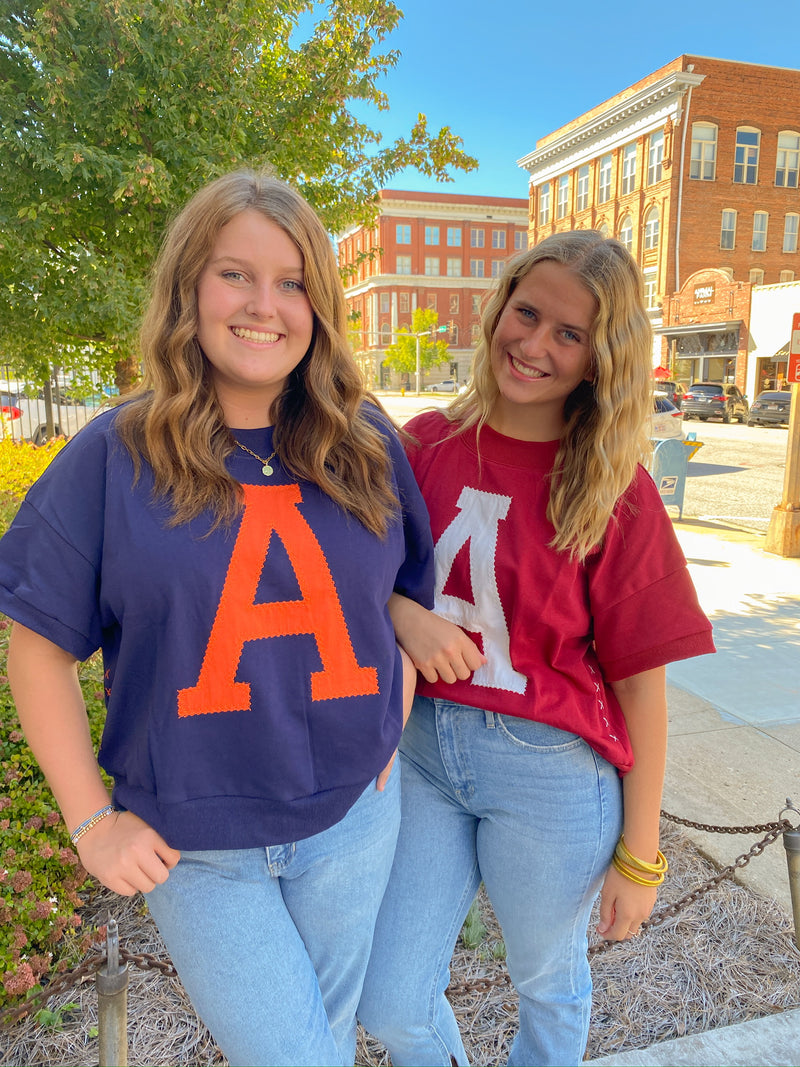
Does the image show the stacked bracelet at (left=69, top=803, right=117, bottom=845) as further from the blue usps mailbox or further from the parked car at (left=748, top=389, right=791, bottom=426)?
the parked car at (left=748, top=389, right=791, bottom=426)

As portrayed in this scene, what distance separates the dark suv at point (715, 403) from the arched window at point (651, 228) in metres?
14.5

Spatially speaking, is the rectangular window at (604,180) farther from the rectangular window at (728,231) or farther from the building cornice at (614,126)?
the rectangular window at (728,231)

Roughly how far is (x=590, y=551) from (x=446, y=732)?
508mm

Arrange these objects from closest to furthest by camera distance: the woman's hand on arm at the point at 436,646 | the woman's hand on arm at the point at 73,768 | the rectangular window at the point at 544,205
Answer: the woman's hand on arm at the point at 73,768, the woman's hand on arm at the point at 436,646, the rectangular window at the point at 544,205

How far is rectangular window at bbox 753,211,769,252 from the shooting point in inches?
1581

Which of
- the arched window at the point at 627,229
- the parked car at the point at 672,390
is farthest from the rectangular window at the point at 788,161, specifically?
the parked car at the point at 672,390

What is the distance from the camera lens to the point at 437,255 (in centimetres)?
6894

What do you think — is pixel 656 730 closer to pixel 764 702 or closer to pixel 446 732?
pixel 446 732

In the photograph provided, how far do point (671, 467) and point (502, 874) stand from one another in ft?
29.1

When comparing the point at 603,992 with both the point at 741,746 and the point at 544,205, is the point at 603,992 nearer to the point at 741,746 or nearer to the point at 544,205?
the point at 741,746

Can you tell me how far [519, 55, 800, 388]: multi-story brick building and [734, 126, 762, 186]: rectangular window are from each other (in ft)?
0.17

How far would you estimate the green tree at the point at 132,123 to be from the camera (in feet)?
13.3

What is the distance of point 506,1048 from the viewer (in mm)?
2301

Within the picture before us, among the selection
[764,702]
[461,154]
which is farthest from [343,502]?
[461,154]
